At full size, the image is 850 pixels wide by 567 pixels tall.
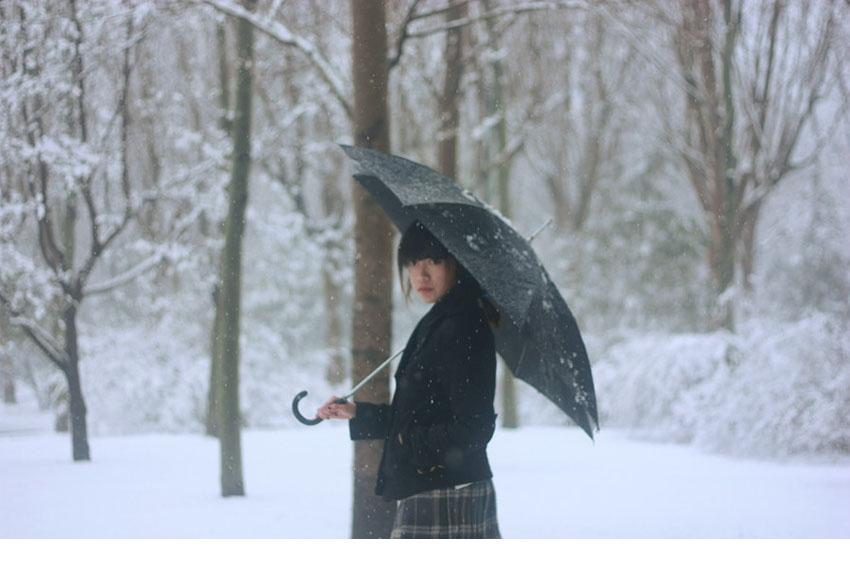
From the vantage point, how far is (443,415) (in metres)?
2.03

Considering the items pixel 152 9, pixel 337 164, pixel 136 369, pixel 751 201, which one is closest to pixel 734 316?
pixel 751 201

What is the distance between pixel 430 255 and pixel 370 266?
1257mm

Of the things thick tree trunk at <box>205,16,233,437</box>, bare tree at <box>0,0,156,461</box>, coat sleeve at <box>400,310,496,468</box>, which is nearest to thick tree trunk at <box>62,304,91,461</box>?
bare tree at <box>0,0,156,461</box>

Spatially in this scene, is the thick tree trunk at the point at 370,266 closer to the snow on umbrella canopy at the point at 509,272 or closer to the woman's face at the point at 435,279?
the snow on umbrella canopy at the point at 509,272

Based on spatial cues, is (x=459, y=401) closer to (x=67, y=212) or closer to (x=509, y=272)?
(x=509, y=272)

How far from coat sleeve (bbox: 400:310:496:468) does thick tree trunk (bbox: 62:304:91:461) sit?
2.81m

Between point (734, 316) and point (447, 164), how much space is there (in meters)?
3.10

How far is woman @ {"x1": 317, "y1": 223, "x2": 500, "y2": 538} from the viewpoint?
6.54ft

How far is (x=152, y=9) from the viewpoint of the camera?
4359 mm

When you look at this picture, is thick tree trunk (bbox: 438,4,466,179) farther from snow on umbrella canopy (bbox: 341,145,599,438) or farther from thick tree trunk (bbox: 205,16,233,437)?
snow on umbrella canopy (bbox: 341,145,599,438)

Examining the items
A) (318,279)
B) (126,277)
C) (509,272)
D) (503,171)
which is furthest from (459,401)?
(318,279)

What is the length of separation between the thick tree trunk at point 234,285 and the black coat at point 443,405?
8.84ft

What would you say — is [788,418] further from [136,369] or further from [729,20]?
[136,369]

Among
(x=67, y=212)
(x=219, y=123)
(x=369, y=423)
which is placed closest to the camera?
(x=369, y=423)
